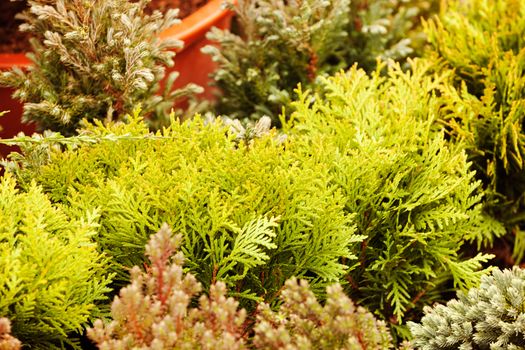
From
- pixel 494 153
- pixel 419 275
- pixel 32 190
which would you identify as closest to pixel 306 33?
pixel 494 153

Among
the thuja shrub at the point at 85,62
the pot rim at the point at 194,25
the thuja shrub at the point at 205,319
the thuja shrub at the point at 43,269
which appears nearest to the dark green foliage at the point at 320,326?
the thuja shrub at the point at 205,319

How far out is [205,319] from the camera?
152 cm

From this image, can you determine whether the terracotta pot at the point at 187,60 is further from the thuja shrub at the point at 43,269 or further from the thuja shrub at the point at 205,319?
the thuja shrub at the point at 205,319

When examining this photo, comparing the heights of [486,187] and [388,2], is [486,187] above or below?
below

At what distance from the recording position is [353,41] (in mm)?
3043

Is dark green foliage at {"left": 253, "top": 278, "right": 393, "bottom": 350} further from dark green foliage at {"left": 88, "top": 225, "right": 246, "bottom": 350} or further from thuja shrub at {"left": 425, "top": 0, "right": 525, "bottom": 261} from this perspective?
thuja shrub at {"left": 425, "top": 0, "right": 525, "bottom": 261}

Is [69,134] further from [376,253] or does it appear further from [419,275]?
[419,275]

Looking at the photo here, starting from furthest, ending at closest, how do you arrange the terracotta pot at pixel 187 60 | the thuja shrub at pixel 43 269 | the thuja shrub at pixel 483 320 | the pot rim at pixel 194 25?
the pot rim at pixel 194 25
the terracotta pot at pixel 187 60
the thuja shrub at pixel 483 320
the thuja shrub at pixel 43 269

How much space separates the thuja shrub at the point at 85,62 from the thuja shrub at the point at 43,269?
517mm

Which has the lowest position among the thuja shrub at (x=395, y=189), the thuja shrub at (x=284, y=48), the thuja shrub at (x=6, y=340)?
the thuja shrub at (x=395, y=189)

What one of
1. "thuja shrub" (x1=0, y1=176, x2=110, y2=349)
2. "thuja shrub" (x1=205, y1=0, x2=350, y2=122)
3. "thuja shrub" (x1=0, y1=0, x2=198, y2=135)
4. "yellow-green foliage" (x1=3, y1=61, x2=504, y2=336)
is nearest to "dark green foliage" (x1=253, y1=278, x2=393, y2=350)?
"yellow-green foliage" (x1=3, y1=61, x2=504, y2=336)

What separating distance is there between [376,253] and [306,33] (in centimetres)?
100

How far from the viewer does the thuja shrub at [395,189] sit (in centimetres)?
213

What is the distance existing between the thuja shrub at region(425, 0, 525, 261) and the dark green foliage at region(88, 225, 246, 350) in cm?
135
